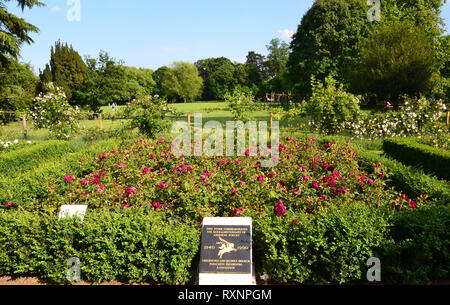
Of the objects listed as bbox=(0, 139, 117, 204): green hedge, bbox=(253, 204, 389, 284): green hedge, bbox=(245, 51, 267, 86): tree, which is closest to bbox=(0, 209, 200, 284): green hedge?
bbox=(253, 204, 389, 284): green hedge

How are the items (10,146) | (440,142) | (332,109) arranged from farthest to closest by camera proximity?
(332,109) < (10,146) < (440,142)

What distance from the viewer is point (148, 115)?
1119 centimetres

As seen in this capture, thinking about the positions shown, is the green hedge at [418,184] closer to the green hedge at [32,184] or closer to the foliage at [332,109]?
the foliage at [332,109]

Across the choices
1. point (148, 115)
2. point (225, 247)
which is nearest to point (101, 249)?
point (225, 247)

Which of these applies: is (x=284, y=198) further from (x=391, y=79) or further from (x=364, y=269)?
(x=391, y=79)

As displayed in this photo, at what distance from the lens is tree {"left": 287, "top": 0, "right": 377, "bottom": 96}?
24188 millimetres

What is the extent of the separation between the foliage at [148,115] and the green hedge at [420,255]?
29.8 feet

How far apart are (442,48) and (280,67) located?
35600 mm

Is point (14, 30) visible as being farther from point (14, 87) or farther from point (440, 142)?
point (440, 142)

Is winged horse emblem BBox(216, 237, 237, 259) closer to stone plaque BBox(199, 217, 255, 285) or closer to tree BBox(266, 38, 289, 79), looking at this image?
stone plaque BBox(199, 217, 255, 285)

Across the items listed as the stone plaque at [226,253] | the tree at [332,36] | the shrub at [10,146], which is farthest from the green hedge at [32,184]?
the tree at [332,36]

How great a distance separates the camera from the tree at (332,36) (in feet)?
79.4

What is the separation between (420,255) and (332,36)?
78.0 ft
